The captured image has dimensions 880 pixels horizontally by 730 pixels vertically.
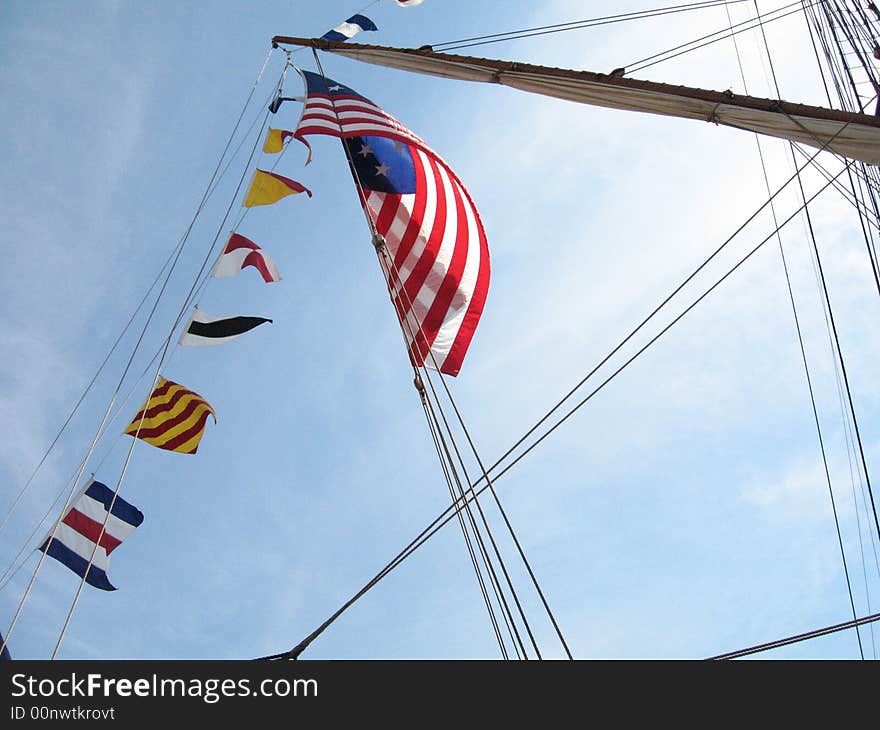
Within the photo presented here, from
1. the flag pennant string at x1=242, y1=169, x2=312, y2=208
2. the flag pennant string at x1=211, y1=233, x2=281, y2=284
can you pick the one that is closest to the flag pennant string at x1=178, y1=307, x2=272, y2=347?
the flag pennant string at x1=211, y1=233, x2=281, y2=284

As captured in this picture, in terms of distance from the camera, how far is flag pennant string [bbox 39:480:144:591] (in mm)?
7809

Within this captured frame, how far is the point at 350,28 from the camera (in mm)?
10539

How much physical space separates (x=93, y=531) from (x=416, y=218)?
5.04 metres

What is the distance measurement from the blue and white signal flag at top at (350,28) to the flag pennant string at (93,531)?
264 inches

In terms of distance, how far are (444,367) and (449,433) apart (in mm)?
2262

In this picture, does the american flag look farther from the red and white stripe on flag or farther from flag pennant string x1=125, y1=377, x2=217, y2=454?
flag pennant string x1=125, y1=377, x2=217, y2=454

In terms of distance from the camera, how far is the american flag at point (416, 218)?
26.4ft

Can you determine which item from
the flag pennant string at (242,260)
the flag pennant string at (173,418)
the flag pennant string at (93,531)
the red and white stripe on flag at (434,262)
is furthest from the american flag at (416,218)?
the flag pennant string at (93,531)

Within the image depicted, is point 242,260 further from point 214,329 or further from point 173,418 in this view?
point 173,418

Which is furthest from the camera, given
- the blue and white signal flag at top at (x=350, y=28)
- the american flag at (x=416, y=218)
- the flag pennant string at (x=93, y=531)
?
the blue and white signal flag at top at (x=350, y=28)

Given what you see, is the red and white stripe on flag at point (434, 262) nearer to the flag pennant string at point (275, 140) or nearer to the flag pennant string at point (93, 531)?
the flag pennant string at point (275, 140)
